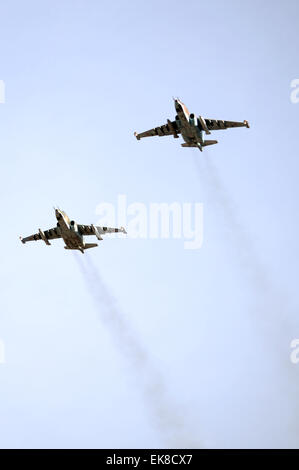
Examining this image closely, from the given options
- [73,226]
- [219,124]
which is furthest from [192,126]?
[73,226]

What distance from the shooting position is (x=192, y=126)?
160 m

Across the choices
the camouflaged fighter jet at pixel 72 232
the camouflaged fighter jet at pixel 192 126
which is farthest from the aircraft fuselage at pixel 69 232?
the camouflaged fighter jet at pixel 192 126

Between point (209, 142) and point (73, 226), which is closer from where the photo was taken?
point (73, 226)

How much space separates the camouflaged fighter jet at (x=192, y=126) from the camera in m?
159

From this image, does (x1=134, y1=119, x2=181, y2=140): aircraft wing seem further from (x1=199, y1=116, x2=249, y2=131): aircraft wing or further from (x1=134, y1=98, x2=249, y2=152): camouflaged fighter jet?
(x1=199, y1=116, x2=249, y2=131): aircraft wing

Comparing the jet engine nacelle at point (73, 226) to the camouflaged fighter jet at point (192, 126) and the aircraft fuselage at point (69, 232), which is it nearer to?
the aircraft fuselage at point (69, 232)

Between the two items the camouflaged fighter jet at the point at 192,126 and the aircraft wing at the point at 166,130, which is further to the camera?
the aircraft wing at the point at 166,130

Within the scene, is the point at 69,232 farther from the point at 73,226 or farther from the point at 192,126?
the point at 192,126

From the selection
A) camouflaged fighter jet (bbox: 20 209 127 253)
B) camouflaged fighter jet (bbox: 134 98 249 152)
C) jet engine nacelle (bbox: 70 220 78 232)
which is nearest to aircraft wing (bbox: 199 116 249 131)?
camouflaged fighter jet (bbox: 134 98 249 152)

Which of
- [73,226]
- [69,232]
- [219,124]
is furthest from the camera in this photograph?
[219,124]
